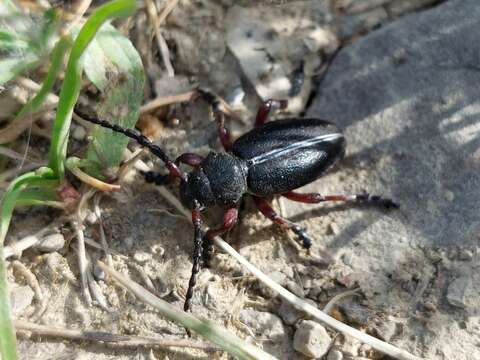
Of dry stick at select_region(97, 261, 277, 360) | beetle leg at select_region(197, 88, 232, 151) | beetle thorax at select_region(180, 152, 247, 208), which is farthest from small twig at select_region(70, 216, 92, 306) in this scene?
beetle leg at select_region(197, 88, 232, 151)

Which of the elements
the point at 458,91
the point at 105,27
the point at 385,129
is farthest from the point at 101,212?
the point at 458,91

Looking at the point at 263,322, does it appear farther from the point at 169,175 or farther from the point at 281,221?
the point at 169,175

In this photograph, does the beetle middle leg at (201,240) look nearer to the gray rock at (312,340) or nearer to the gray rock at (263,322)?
the gray rock at (263,322)

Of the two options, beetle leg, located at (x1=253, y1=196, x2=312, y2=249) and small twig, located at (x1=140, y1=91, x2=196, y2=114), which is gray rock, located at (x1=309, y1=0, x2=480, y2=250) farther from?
small twig, located at (x1=140, y1=91, x2=196, y2=114)

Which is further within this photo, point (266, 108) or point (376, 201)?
point (266, 108)

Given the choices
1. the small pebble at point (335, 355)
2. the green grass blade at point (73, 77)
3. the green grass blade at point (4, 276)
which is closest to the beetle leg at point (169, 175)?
the green grass blade at point (73, 77)

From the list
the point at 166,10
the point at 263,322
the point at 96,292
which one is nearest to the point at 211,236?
the point at 263,322
